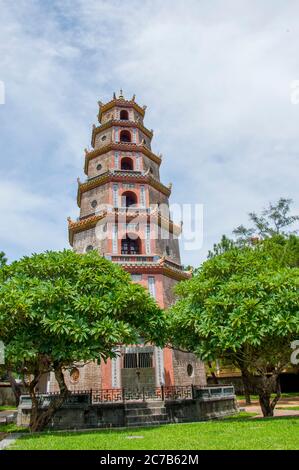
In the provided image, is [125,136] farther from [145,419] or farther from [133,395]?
[145,419]

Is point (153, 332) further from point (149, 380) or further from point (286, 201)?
point (286, 201)

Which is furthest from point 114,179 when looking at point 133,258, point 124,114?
point 124,114

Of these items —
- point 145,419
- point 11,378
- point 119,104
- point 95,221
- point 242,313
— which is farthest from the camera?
point 119,104

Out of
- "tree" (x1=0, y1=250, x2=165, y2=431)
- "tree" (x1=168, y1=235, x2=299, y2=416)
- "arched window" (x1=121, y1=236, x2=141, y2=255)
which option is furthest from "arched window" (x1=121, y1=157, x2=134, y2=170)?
"tree" (x1=0, y1=250, x2=165, y2=431)

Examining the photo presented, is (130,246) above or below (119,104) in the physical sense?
below

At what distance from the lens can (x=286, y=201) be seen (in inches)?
1507

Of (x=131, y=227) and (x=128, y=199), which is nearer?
(x=131, y=227)

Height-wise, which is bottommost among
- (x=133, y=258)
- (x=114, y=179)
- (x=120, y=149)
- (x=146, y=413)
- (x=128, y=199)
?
(x=146, y=413)

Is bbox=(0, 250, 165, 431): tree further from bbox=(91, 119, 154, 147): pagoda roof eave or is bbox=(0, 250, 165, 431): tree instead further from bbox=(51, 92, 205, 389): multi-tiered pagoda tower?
bbox=(91, 119, 154, 147): pagoda roof eave

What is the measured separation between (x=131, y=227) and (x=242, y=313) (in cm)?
1270

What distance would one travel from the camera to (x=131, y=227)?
80.0 ft

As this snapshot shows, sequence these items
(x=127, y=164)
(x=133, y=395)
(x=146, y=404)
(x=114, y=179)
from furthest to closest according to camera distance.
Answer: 1. (x=127, y=164)
2. (x=114, y=179)
3. (x=133, y=395)
4. (x=146, y=404)

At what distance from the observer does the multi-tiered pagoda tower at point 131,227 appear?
2038cm

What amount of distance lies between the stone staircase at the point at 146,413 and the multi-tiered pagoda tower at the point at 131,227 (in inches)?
93.7
